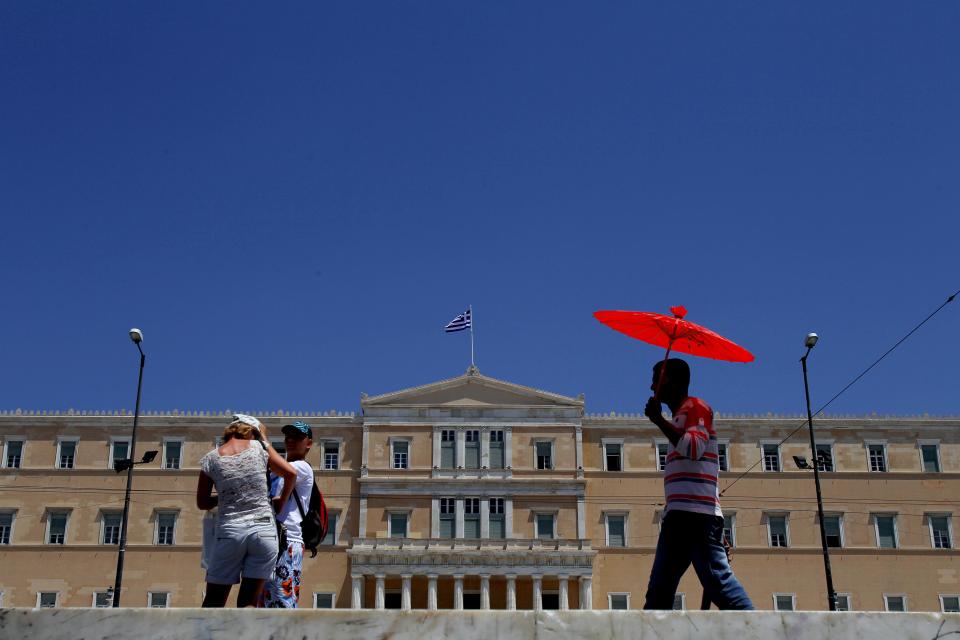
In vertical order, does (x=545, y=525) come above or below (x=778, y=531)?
above

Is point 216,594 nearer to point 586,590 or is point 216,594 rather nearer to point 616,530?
point 586,590

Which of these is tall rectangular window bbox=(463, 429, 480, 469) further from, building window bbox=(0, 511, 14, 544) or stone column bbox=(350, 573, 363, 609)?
building window bbox=(0, 511, 14, 544)

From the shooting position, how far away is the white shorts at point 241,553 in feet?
22.0

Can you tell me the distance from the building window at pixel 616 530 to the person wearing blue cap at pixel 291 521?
3986cm

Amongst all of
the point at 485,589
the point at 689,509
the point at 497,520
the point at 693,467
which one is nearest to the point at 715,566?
the point at 689,509

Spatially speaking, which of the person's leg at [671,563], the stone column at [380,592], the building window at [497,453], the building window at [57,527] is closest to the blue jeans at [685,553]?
the person's leg at [671,563]

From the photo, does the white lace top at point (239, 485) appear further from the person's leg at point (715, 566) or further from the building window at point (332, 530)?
the building window at point (332, 530)

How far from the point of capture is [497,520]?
153ft

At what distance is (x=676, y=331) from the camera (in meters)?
8.55

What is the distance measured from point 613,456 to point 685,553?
137ft

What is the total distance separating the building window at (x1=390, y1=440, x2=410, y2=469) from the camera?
47562 mm

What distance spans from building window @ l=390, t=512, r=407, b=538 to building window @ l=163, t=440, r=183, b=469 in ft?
33.1

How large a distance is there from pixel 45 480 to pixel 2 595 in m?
5.15

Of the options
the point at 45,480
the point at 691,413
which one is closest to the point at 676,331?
the point at 691,413
